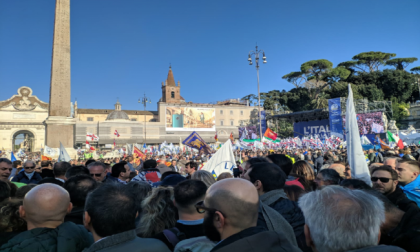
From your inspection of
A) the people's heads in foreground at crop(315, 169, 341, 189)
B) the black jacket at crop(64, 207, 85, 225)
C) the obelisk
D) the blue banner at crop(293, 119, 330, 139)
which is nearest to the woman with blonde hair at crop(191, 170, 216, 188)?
the black jacket at crop(64, 207, 85, 225)

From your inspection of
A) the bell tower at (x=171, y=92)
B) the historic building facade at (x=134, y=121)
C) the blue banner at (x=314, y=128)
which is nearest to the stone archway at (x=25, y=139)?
the historic building facade at (x=134, y=121)

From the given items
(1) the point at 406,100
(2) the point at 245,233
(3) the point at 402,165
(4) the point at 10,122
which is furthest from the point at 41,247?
(4) the point at 10,122

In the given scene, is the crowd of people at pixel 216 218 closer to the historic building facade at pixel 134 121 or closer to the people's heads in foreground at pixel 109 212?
the people's heads in foreground at pixel 109 212

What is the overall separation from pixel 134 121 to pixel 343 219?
63407 millimetres

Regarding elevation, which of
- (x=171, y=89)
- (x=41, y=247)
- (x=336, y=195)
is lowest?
(x=41, y=247)

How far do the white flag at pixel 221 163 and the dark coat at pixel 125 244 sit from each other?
197 inches

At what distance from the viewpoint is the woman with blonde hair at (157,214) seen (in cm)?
247

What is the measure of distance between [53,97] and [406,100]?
2018 inches

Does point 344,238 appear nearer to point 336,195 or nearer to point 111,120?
point 336,195

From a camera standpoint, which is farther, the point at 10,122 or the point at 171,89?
the point at 171,89

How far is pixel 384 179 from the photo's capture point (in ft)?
10.8

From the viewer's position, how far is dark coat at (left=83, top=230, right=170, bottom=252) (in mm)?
1696

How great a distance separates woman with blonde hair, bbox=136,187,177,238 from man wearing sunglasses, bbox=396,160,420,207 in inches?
111

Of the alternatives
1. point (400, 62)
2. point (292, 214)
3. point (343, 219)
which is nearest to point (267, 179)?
point (292, 214)
